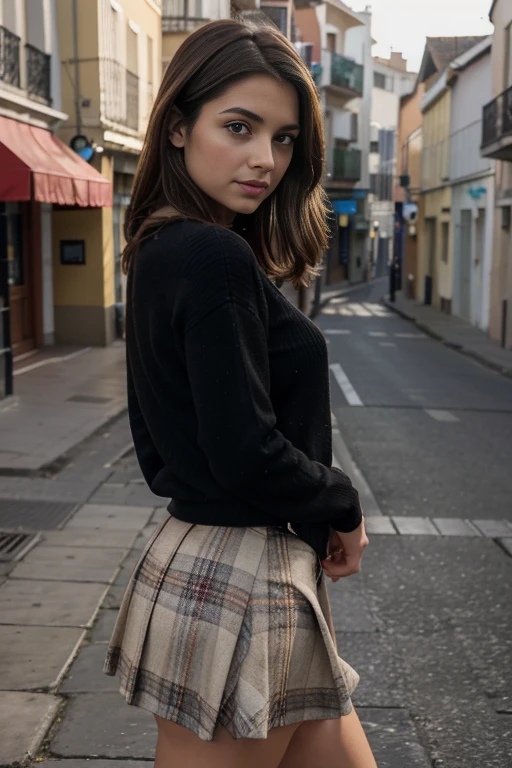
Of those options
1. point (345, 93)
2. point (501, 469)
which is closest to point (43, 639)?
point (501, 469)

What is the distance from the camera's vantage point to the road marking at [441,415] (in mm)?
11273

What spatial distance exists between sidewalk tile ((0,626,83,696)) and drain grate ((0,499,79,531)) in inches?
73.5

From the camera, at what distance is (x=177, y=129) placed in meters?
1.72

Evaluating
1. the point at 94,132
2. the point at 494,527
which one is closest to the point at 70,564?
the point at 494,527

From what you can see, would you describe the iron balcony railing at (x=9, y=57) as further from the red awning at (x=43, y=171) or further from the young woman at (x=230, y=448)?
the young woman at (x=230, y=448)

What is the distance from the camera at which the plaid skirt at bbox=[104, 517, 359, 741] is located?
5.17ft

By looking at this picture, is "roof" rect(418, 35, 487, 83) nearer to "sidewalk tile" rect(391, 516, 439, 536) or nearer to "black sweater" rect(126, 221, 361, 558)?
"sidewalk tile" rect(391, 516, 439, 536)

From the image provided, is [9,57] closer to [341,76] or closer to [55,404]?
[55,404]

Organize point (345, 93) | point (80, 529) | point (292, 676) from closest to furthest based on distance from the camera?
point (292, 676) < point (80, 529) < point (345, 93)

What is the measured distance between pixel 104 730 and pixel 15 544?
2.49 metres

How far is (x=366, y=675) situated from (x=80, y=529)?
8.37 feet

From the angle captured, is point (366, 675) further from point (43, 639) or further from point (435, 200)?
point (435, 200)

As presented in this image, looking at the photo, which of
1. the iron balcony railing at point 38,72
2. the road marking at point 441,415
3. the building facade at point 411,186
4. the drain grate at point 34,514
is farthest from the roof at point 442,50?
the drain grate at point 34,514

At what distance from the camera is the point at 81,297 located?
18281mm
